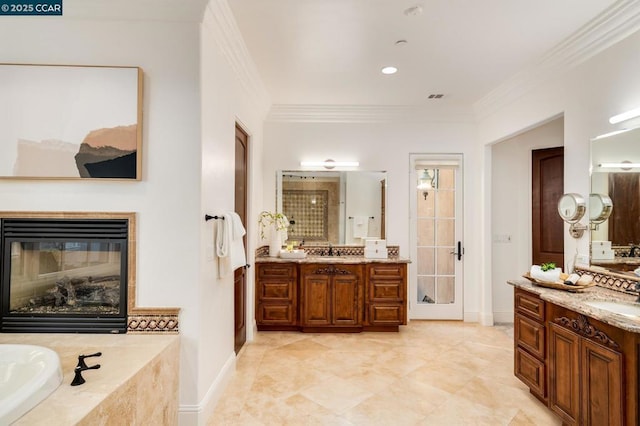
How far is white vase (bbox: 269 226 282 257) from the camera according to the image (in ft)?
13.8

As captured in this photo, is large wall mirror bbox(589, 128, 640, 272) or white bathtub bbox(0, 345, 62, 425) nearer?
white bathtub bbox(0, 345, 62, 425)

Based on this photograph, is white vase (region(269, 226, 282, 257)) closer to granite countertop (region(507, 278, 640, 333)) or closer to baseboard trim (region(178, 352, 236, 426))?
baseboard trim (region(178, 352, 236, 426))

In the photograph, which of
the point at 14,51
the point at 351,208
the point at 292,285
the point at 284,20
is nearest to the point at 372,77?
the point at 284,20

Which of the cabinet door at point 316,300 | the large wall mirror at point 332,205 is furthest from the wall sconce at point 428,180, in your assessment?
the cabinet door at point 316,300

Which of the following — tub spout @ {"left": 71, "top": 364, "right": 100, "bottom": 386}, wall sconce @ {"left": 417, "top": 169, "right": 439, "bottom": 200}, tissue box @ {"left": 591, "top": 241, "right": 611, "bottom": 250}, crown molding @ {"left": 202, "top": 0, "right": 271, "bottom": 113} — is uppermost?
crown molding @ {"left": 202, "top": 0, "right": 271, "bottom": 113}

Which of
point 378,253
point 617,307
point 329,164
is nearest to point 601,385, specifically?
point 617,307

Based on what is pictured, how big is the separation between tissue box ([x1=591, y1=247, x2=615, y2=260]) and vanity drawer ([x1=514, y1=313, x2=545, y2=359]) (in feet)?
2.34

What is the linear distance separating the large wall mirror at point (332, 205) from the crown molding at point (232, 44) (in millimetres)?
1272

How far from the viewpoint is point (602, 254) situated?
2.49 m

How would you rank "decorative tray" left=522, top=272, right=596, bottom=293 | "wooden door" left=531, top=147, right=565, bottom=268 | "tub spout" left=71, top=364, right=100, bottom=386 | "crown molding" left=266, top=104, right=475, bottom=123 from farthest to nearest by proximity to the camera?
1. "crown molding" left=266, top=104, right=475, bottom=123
2. "wooden door" left=531, top=147, right=565, bottom=268
3. "decorative tray" left=522, top=272, right=596, bottom=293
4. "tub spout" left=71, top=364, right=100, bottom=386

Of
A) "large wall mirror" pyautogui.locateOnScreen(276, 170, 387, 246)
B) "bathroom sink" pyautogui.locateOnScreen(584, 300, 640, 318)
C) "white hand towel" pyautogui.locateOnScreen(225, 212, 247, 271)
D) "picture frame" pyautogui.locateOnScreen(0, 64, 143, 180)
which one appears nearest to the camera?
"bathroom sink" pyautogui.locateOnScreen(584, 300, 640, 318)

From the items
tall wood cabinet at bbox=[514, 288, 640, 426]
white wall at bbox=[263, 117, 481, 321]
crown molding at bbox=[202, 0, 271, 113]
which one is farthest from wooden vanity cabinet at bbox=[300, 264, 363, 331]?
crown molding at bbox=[202, 0, 271, 113]

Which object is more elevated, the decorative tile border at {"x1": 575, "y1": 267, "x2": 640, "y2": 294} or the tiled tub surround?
the decorative tile border at {"x1": 575, "y1": 267, "x2": 640, "y2": 294}

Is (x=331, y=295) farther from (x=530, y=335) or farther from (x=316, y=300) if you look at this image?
(x=530, y=335)
